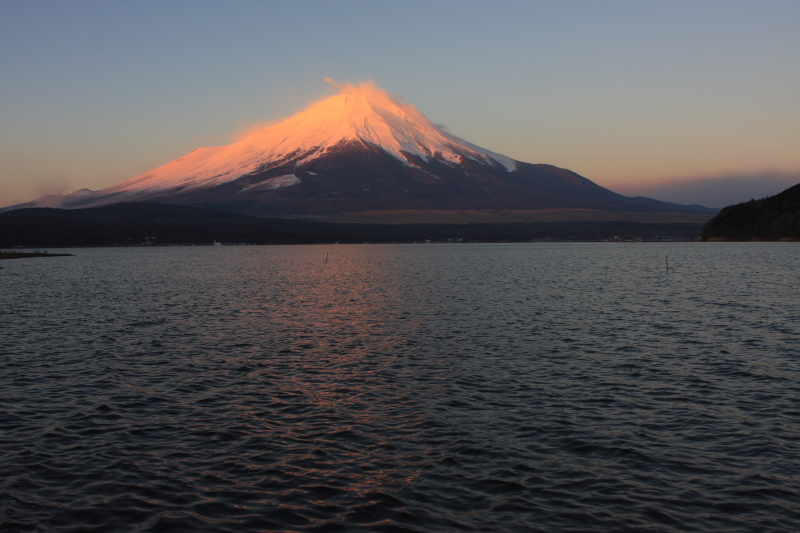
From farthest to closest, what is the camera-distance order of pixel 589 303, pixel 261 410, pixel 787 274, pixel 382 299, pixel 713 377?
pixel 787 274 → pixel 382 299 → pixel 589 303 → pixel 713 377 → pixel 261 410

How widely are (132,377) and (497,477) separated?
15495 millimetres

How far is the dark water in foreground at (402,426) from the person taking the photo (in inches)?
468

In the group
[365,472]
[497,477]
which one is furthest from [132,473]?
[497,477]

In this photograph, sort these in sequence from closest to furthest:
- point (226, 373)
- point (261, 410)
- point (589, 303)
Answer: point (261, 410), point (226, 373), point (589, 303)

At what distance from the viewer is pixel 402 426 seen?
16.9 metres

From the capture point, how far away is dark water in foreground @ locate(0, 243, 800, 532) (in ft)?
39.0

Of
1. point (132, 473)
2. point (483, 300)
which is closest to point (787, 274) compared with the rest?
point (483, 300)

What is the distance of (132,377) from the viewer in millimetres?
23062

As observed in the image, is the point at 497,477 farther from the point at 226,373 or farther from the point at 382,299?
the point at 382,299

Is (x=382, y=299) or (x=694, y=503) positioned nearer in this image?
(x=694, y=503)

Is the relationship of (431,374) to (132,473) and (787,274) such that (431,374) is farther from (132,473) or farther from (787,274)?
(787,274)

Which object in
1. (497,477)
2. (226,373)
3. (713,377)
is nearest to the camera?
(497,477)

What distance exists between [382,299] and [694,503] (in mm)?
41204

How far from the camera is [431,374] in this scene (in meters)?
23.4
